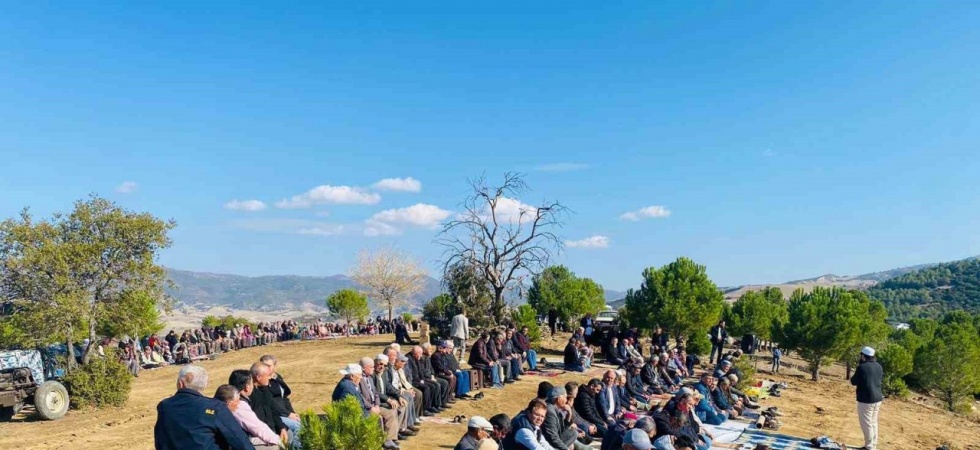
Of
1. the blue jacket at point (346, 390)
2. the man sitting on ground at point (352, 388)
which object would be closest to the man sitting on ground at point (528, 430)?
the man sitting on ground at point (352, 388)

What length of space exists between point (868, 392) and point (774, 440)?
1.59 metres

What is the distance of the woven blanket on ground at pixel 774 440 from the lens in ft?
32.6

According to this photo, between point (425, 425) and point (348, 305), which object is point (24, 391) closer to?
point (425, 425)

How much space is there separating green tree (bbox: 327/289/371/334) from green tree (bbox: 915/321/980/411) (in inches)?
1289

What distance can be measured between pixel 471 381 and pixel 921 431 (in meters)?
9.71

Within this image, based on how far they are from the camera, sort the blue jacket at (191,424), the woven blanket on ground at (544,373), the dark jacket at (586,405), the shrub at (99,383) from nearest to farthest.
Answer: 1. the blue jacket at (191,424)
2. the dark jacket at (586,405)
3. the shrub at (99,383)
4. the woven blanket on ground at (544,373)

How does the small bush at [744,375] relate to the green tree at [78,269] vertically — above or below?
below

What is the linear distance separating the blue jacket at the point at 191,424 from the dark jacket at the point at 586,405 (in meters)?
6.25

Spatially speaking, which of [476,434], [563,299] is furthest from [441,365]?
[563,299]

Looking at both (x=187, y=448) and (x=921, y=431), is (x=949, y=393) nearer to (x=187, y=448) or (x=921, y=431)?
(x=921, y=431)

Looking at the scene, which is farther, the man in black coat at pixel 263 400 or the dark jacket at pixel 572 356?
the dark jacket at pixel 572 356

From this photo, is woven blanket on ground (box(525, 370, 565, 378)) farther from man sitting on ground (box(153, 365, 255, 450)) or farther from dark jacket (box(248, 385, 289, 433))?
man sitting on ground (box(153, 365, 255, 450))

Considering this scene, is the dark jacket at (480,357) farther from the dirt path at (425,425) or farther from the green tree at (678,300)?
the green tree at (678,300)

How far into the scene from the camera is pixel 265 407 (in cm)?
645
